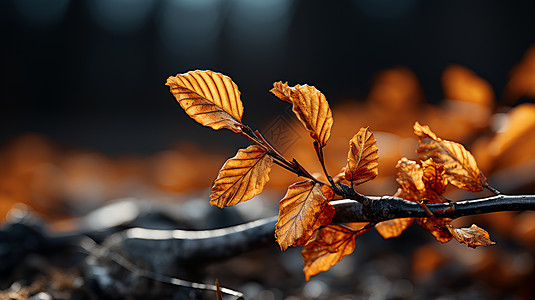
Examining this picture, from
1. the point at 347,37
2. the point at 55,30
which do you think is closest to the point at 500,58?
the point at 347,37

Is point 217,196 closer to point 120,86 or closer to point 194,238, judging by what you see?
point 194,238

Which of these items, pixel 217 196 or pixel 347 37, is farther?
pixel 347 37

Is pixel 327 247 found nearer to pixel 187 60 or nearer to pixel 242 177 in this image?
pixel 242 177

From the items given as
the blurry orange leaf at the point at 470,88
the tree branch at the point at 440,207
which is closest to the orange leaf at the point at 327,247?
the tree branch at the point at 440,207

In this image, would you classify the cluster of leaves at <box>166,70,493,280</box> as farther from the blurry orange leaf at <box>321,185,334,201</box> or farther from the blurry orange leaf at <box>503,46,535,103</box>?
the blurry orange leaf at <box>503,46,535,103</box>

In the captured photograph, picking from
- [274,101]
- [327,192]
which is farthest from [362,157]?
[274,101]

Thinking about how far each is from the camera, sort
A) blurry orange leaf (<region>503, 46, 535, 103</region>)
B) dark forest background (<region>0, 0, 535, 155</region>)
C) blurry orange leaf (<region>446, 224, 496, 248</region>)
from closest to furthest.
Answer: blurry orange leaf (<region>446, 224, 496, 248</region>)
blurry orange leaf (<region>503, 46, 535, 103</region>)
dark forest background (<region>0, 0, 535, 155</region>)

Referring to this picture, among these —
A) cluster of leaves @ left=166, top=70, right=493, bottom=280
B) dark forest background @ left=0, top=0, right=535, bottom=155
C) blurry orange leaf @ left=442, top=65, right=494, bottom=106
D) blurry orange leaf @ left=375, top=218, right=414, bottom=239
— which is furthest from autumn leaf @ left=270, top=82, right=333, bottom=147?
dark forest background @ left=0, top=0, right=535, bottom=155
